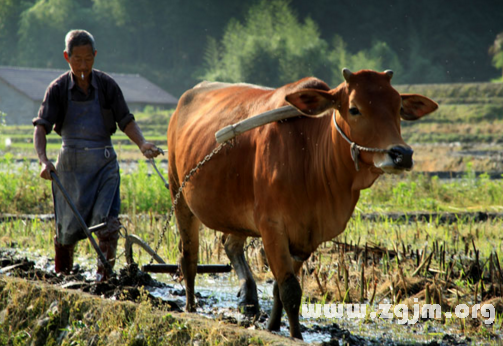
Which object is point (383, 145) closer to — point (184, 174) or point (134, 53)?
point (184, 174)

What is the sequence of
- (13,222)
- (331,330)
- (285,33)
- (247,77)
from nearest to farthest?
(331,330) → (13,222) → (247,77) → (285,33)

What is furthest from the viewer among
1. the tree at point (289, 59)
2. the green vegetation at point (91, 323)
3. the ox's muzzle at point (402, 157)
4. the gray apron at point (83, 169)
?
the tree at point (289, 59)

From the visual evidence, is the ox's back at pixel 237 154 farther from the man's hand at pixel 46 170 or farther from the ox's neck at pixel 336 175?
the man's hand at pixel 46 170

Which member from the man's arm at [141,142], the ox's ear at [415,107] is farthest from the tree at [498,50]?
the ox's ear at [415,107]

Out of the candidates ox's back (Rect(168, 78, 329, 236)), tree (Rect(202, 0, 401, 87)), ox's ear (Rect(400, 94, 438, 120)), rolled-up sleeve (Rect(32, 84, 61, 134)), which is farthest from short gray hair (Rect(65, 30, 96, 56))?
tree (Rect(202, 0, 401, 87))

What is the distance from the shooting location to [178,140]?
4.79 m

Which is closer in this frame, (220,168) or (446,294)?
(220,168)

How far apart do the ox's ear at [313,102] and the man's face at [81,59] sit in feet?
5.67

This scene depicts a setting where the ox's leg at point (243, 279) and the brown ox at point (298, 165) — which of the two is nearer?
the brown ox at point (298, 165)

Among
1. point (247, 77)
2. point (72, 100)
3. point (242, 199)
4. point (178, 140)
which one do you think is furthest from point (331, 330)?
point (247, 77)

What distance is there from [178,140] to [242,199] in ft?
3.61

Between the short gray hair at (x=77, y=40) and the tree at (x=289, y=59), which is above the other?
the tree at (x=289, y=59)

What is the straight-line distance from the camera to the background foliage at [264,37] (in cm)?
4734

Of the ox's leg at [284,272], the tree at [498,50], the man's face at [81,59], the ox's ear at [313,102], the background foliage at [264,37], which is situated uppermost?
the background foliage at [264,37]
